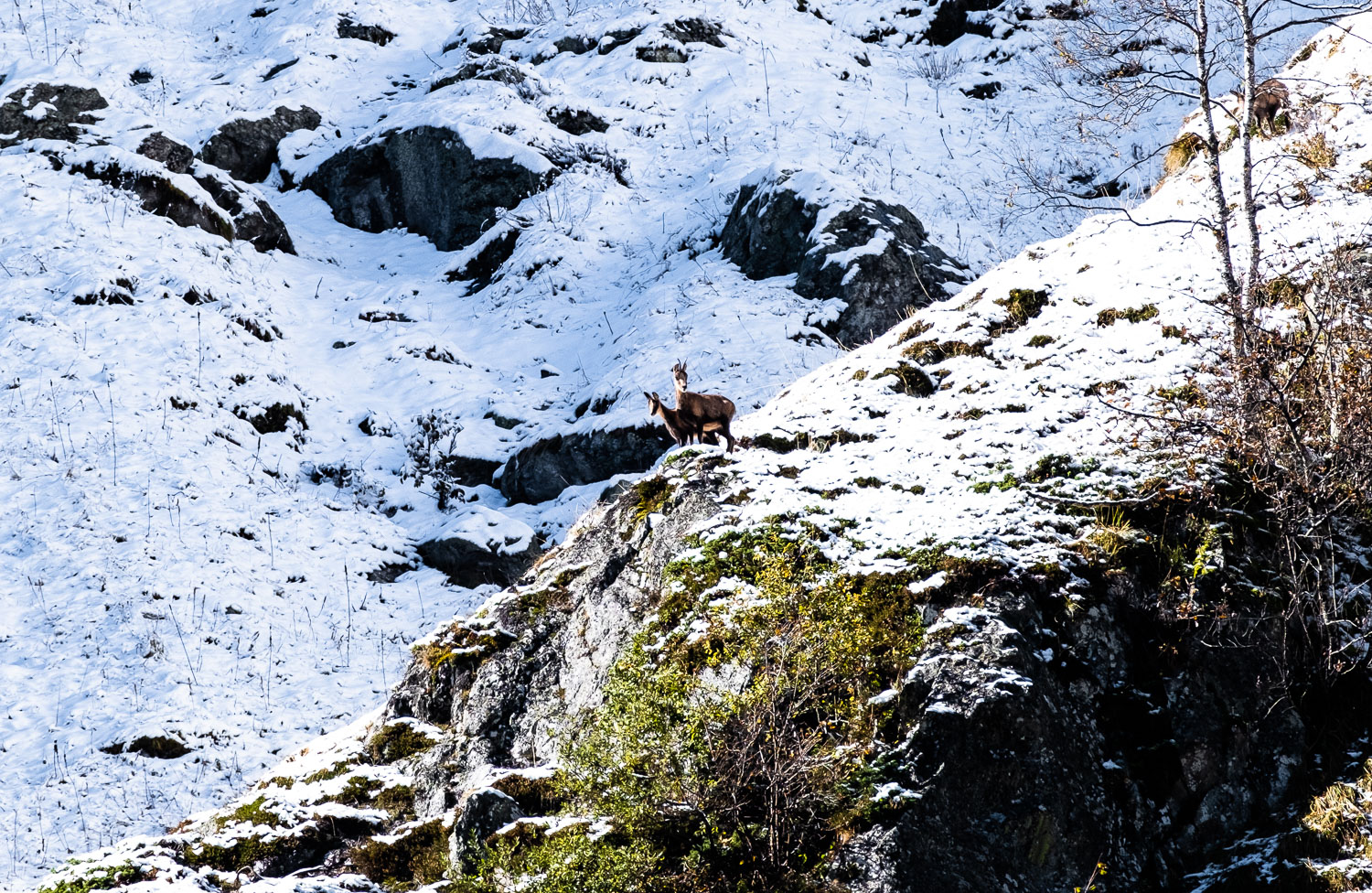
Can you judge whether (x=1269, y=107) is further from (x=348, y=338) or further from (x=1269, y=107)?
(x=348, y=338)

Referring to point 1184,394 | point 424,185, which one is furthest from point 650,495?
point 424,185

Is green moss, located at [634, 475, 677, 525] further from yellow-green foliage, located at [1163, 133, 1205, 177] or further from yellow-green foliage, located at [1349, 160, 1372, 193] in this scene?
yellow-green foliage, located at [1163, 133, 1205, 177]

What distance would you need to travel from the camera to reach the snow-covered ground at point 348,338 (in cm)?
Answer: 1099

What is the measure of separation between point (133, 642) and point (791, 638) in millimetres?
9203

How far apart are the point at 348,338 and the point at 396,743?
12.6 m

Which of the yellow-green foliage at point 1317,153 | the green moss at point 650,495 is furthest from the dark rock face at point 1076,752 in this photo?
the yellow-green foliage at point 1317,153

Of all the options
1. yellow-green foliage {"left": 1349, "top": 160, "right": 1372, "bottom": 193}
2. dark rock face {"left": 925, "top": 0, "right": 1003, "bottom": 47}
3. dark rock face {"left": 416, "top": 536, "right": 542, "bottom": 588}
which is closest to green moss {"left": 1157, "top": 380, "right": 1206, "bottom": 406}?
yellow-green foliage {"left": 1349, "top": 160, "right": 1372, "bottom": 193}

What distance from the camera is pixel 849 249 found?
17.7m

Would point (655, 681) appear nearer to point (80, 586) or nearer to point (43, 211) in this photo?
point (80, 586)

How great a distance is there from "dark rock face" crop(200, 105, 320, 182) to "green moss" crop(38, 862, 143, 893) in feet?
64.3

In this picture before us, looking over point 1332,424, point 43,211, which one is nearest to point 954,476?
point 1332,424

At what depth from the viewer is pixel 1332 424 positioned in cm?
→ 719

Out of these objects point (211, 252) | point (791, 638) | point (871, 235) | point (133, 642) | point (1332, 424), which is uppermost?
point (1332, 424)

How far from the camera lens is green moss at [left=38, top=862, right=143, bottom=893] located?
6.58 m
